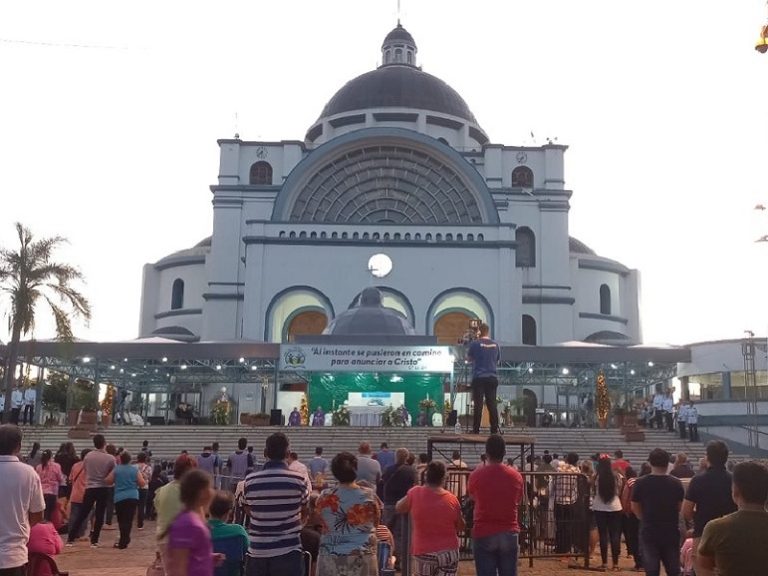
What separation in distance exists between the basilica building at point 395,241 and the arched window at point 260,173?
0.20 feet

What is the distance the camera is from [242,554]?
639 cm

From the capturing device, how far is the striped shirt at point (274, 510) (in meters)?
6.37

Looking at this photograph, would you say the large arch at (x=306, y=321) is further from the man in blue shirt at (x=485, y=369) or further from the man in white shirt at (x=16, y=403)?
the man in blue shirt at (x=485, y=369)

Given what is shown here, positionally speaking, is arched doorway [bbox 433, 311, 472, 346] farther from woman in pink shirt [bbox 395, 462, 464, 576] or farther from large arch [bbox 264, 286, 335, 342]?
woman in pink shirt [bbox 395, 462, 464, 576]

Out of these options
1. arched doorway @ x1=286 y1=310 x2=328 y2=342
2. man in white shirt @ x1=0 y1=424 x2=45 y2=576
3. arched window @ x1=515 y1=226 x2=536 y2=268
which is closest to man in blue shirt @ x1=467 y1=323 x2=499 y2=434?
man in white shirt @ x1=0 y1=424 x2=45 y2=576

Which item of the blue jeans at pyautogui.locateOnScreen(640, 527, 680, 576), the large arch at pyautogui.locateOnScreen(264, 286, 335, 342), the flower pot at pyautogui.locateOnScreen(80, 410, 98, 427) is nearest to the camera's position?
the blue jeans at pyautogui.locateOnScreen(640, 527, 680, 576)

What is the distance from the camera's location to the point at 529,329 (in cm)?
4850

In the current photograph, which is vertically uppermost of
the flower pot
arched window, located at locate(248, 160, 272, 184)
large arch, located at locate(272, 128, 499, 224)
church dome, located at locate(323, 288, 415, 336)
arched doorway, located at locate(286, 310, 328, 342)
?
arched window, located at locate(248, 160, 272, 184)

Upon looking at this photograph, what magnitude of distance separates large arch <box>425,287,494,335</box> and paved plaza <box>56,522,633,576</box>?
30379 mm

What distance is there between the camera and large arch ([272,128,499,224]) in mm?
46656

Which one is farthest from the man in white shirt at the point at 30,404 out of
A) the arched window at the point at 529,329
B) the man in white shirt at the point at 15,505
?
the man in white shirt at the point at 15,505

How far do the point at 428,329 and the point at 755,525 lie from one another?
3846 cm

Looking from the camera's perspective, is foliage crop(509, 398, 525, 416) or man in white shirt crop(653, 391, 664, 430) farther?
foliage crop(509, 398, 525, 416)

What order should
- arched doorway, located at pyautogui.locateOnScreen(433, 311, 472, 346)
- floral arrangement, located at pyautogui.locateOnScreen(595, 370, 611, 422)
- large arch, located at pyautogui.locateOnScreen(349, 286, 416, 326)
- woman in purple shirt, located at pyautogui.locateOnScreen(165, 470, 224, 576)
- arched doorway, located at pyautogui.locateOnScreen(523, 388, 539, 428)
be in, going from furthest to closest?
1. arched doorway, located at pyautogui.locateOnScreen(433, 311, 472, 346)
2. large arch, located at pyautogui.locateOnScreen(349, 286, 416, 326)
3. arched doorway, located at pyautogui.locateOnScreen(523, 388, 539, 428)
4. floral arrangement, located at pyautogui.locateOnScreen(595, 370, 611, 422)
5. woman in purple shirt, located at pyautogui.locateOnScreen(165, 470, 224, 576)
